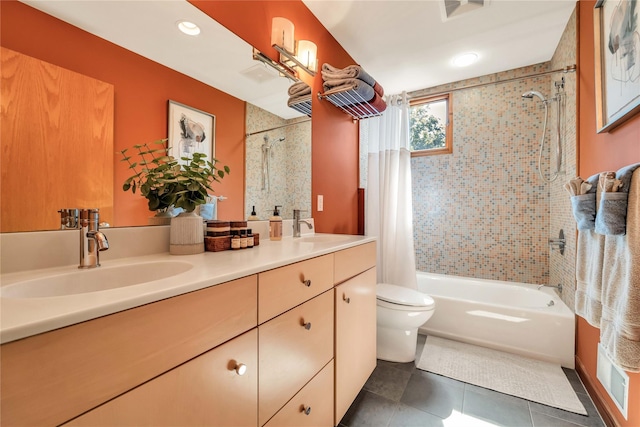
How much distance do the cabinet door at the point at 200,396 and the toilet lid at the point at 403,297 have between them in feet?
4.08

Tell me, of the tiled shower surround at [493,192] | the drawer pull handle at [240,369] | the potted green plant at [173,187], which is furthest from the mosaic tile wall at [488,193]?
the drawer pull handle at [240,369]

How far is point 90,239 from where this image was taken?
755mm

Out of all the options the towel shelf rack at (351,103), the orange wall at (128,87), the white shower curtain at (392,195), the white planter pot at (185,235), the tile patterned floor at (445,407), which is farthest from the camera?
the white shower curtain at (392,195)

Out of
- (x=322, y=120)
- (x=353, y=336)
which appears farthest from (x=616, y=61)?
(x=353, y=336)

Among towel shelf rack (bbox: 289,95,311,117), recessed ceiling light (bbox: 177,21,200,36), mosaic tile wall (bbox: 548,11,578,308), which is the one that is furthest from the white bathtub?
recessed ceiling light (bbox: 177,21,200,36)

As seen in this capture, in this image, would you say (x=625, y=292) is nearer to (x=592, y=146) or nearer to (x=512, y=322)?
(x=592, y=146)

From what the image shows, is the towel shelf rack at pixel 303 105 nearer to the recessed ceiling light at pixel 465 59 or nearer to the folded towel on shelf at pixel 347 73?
the folded towel on shelf at pixel 347 73

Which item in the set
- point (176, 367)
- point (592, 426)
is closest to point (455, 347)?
point (592, 426)

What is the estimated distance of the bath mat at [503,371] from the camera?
1.50 metres

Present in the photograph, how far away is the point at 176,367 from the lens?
0.56m

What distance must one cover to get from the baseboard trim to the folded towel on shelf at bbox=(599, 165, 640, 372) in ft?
2.14

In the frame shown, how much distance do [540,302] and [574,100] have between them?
61.9 inches

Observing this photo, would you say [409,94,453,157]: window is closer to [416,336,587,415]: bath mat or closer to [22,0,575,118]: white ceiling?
[22,0,575,118]: white ceiling

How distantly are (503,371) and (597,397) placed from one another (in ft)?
1.41
